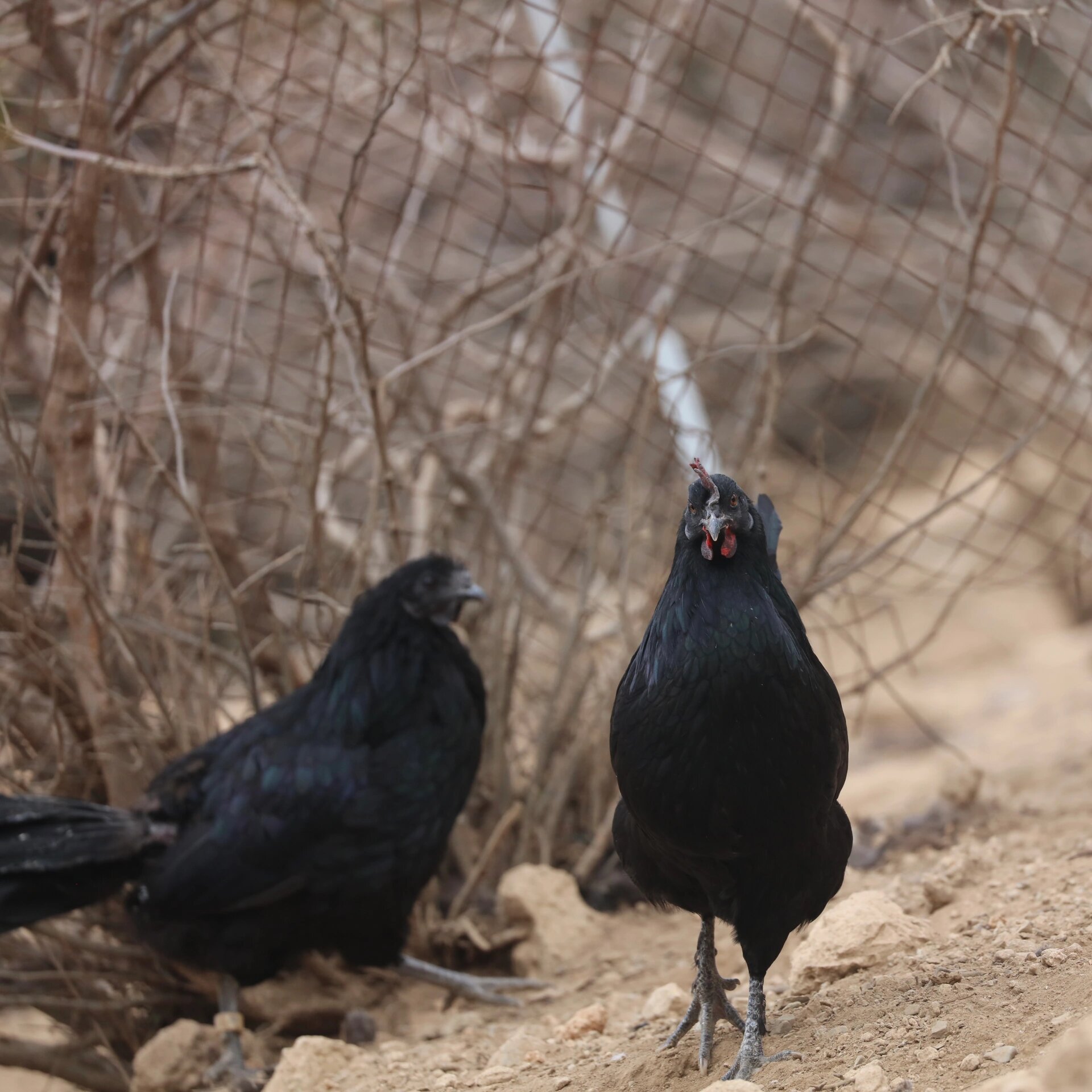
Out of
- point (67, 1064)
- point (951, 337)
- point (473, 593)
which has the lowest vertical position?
point (67, 1064)

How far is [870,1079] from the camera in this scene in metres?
2.15

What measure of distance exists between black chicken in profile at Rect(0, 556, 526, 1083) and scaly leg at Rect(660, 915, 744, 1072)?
1219 millimetres

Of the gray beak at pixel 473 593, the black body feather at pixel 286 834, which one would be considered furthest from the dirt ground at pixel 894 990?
the gray beak at pixel 473 593

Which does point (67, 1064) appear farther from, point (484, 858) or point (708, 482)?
point (708, 482)

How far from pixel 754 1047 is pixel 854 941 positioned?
0.58 metres

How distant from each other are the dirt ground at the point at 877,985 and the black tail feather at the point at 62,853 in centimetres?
93

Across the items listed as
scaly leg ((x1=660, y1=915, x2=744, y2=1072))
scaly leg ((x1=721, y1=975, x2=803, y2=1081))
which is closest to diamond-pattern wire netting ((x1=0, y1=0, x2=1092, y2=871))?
scaly leg ((x1=660, y1=915, x2=744, y2=1072))

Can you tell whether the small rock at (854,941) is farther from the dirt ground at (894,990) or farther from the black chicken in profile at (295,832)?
the black chicken in profile at (295,832)

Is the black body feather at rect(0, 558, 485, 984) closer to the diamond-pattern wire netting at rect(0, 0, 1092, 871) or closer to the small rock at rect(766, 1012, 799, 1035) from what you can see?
the diamond-pattern wire netting at rect(0, 0, 1092, 871)

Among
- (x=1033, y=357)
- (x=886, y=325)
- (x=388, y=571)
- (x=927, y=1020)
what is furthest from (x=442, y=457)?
(x=886, y=325)

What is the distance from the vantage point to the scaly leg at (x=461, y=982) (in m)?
4.00

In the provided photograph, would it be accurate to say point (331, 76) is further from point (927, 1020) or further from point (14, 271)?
point (927, 1020)

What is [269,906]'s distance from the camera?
12.5ft

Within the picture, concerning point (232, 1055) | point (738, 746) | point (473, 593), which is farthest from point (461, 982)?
point (738, 746)
